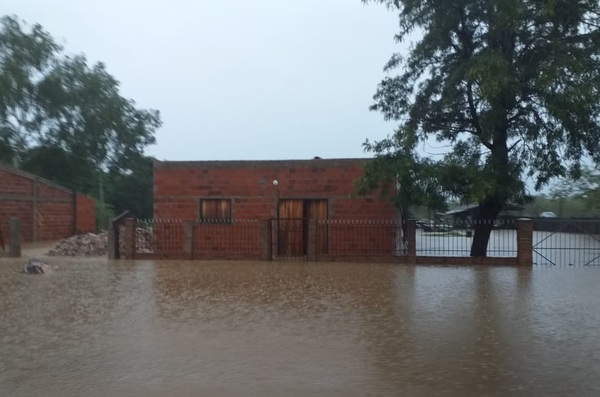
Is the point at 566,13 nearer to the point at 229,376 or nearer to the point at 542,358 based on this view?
the point at 542,358

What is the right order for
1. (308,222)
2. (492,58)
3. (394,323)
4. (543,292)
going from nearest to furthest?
(394,323) < (543,292) < (492,58) < (308,222)

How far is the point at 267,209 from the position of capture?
74.0 ft

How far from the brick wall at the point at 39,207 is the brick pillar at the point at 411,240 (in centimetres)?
1736

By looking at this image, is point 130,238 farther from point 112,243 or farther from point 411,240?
point 411,240

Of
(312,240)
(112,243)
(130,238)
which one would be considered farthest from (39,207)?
(312,240)

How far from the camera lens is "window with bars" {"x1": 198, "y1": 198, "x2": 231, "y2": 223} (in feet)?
75.1

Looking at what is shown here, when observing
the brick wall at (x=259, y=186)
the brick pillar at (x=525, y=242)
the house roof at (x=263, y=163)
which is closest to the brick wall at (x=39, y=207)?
the brick wall at (x=259, y=186)

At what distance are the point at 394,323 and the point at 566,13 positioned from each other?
12496 mm

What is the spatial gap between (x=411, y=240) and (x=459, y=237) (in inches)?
110

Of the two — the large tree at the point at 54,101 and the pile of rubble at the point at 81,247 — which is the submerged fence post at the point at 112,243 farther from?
the large tree at the point at 54,101

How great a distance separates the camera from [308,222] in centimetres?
2100

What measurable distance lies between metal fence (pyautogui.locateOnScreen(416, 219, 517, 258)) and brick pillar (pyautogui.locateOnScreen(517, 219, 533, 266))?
1.16 meters

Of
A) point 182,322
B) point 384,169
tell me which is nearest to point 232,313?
point 182,322

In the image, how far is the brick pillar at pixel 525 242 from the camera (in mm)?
19109
